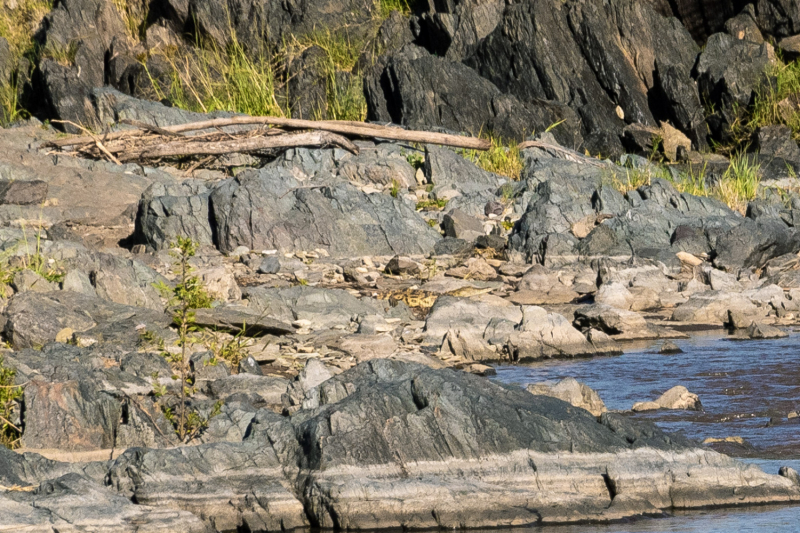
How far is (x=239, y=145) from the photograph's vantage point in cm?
1442

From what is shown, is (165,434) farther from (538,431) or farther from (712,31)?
(712,31)

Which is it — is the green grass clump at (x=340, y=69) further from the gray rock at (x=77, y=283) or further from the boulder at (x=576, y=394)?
the boulder at (x=576, y=394)

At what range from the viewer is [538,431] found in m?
4.86

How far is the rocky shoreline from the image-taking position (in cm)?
471

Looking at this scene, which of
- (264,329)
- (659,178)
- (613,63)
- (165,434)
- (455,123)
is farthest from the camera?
(613,63)

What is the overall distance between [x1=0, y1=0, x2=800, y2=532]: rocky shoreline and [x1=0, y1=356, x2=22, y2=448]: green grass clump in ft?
0.05

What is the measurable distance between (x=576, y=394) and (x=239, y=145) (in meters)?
8.95

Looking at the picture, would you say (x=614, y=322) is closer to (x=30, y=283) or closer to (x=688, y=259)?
(x=688, y=259)

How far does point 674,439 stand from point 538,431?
620 mm

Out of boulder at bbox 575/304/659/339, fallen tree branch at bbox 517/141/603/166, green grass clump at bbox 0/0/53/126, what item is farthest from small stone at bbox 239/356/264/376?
green grass clump at bbox 0/0/53/126

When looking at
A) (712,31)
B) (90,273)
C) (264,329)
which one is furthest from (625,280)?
(712,31)

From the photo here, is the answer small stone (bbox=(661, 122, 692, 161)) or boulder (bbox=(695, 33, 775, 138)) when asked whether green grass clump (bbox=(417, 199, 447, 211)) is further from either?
boulder (bbox=(695, 33, 775, 138))

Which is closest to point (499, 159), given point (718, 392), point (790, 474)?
point (718, 392)

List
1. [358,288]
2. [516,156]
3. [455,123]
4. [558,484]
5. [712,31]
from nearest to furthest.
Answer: [558,484], [358,288], [516,156], [455,123], [712,31]
